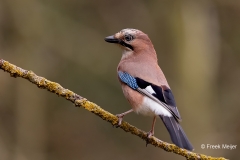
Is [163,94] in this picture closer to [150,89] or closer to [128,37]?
[150,89]

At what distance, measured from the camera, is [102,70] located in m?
10.5

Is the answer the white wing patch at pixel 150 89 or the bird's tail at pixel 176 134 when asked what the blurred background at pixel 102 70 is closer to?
the white wing patch at pixel 150 89

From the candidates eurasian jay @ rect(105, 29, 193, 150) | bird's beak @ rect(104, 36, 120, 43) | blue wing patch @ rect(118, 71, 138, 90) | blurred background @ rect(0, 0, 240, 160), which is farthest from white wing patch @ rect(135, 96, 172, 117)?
blurred background @ rect(0, 0, 240, 160)

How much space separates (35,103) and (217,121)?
420 cm

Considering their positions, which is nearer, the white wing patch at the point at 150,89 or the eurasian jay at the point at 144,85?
the eurasian jay at the point at 144,85

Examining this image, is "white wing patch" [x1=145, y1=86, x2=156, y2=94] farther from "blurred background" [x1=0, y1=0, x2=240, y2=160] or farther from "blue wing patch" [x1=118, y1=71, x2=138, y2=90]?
"blurred background" [x1=0, y1=0, x2=240, y2=160]

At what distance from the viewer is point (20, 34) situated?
9500 mm

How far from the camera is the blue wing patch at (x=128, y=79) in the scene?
593 centimetres

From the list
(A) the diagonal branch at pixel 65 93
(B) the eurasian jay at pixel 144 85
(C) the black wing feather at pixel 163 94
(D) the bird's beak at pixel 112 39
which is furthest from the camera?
(D) the bird's beak at pixel 112 39

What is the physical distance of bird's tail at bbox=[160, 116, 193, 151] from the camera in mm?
4777

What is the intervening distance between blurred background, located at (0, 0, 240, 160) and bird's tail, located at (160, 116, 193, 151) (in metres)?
4.20

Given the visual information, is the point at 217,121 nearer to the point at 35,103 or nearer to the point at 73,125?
the point at 73,125

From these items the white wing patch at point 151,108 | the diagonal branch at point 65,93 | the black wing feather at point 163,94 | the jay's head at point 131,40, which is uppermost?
the jay's head at point 131,40

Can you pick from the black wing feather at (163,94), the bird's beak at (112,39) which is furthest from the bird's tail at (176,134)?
the bird's beak at (112,39)
